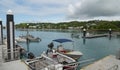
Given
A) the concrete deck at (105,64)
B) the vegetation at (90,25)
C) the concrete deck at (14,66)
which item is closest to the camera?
the concrete deck at (14,66)

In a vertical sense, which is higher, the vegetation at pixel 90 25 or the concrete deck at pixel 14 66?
the vegetation at pixel 90 25

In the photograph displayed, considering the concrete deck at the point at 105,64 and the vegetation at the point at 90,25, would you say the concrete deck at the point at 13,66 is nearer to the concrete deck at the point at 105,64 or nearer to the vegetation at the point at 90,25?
the concrete deck at the point at 105,64

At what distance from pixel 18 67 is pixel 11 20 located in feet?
15.0

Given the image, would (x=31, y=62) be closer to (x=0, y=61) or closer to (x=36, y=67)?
(x=36, y=67)

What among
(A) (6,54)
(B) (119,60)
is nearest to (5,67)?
(A) (6,54)

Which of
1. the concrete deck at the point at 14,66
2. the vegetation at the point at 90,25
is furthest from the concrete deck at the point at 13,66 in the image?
the vegetation at the point at 90,25

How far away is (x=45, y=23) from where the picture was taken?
650ft

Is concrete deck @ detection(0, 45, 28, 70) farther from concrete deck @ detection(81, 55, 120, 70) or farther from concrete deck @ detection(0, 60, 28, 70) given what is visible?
concrete deck @ detection(81, 55, 120, 70)

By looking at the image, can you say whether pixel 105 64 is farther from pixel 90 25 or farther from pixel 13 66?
pixel 90 25

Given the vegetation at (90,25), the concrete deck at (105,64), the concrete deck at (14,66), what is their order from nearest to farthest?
the concrete deck at (14,66), the concrete deck at (105,64), the vegetation at (90,25)

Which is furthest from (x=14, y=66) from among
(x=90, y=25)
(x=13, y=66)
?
(x=90, y=25)

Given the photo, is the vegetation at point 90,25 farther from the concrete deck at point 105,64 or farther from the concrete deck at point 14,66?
the concrete deck at point 105,64

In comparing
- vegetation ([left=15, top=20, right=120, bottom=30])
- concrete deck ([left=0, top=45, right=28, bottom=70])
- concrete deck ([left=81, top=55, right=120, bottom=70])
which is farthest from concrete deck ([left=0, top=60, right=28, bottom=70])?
vegetation ([left=15, top=20, right=120, bottom=30])

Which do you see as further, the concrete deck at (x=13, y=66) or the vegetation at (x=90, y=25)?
the vegetation at (x=90, y=25)
